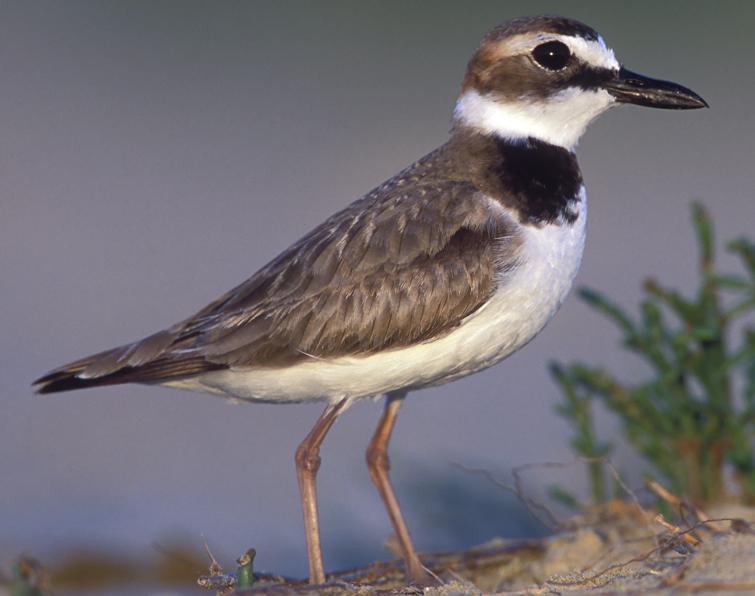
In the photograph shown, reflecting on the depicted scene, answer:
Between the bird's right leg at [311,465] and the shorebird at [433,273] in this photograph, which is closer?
the shorebird at [433,273]

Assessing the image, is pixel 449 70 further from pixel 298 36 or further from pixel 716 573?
pixel 716 573

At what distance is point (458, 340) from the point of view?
511 cm

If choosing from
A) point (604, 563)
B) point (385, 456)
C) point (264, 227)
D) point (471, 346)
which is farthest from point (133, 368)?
point (264, 227)

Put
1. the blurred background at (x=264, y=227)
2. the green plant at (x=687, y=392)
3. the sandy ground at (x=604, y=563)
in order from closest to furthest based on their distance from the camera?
the sandy ground at (x=604, y=563)
the green plant at (x=687, y=392)
the blurred background at (x=264, y=227)

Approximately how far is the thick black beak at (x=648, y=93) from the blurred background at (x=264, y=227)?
1.69 meters

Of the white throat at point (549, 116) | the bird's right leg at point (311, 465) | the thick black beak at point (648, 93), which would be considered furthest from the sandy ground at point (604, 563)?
the thick black beak at point (648, 93)

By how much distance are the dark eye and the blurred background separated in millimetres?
1695

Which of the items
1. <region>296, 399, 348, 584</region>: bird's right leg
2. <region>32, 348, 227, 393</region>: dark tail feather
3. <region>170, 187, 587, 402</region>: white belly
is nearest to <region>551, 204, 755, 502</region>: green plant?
<region>170, 187, 587, 402</region>: white belly

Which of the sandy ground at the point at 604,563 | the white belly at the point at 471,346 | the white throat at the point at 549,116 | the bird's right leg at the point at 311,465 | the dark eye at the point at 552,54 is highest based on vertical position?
the dark eye at the point at 552,54

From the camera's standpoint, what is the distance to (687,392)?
6379mm

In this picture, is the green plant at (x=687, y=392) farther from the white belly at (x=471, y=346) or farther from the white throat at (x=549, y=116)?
the white belly at (x=471, y=346)

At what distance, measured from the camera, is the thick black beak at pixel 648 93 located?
5562 mm

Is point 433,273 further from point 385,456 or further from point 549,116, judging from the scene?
point 385,456

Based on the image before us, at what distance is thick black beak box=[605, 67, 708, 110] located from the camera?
5.56 m
